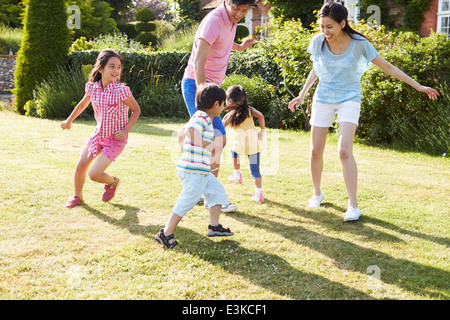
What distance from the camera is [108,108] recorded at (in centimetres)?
455

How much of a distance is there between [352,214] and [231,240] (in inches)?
49.2

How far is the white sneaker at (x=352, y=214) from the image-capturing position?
4.18 m

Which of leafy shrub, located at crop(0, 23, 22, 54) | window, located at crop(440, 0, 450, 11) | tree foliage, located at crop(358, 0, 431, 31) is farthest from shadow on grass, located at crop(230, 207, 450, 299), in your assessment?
leafy shrub, located at crop(0, 23, 22, 54)

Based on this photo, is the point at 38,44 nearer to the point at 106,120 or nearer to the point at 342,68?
the point at 106,120

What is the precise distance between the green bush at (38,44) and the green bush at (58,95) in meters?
0.27

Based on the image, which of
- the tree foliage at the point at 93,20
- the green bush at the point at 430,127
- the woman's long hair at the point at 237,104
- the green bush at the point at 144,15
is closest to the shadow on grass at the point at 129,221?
the woman's long hair at the point at 237,104

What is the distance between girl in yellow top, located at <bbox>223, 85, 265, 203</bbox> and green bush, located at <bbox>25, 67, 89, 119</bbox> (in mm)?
8122

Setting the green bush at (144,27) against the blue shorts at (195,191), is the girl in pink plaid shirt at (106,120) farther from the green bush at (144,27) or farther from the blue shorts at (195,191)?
the green bush at (144,27)

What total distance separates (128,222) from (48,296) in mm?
1447

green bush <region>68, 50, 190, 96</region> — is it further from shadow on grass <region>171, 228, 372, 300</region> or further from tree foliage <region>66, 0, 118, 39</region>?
tree foliage <region>66, 0, 118, 39</region>

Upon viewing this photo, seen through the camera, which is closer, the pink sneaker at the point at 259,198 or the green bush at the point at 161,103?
the pink sneaker at the point at 259,198

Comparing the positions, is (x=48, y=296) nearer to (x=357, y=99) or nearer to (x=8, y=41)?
(x=357, y=99)

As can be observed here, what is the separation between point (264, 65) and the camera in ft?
38.1
